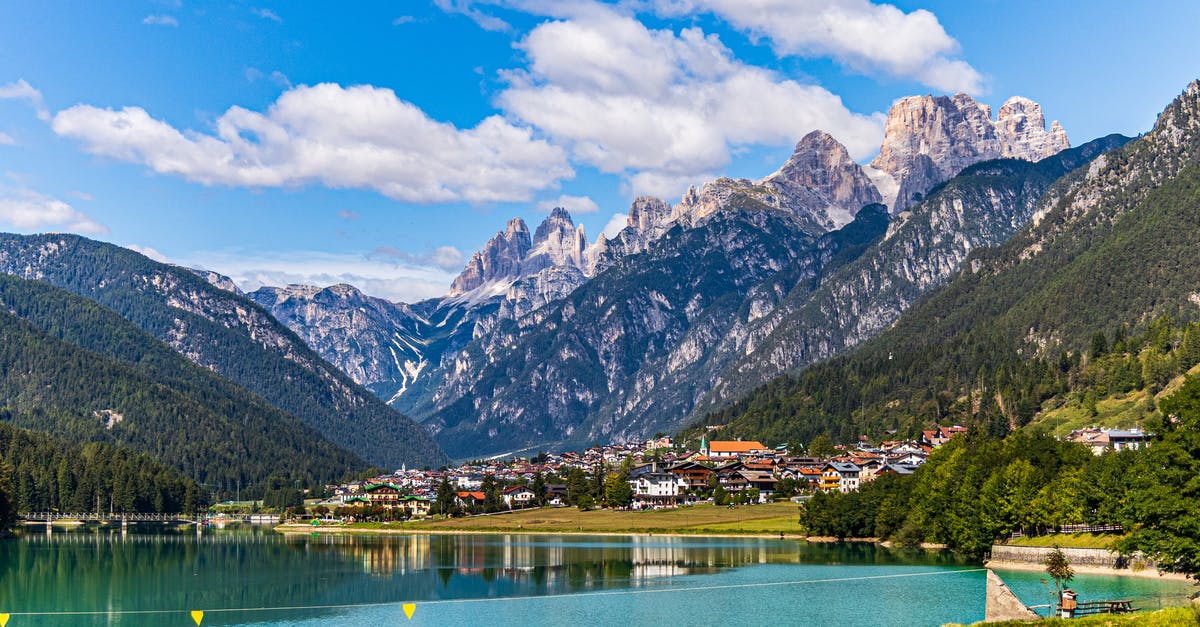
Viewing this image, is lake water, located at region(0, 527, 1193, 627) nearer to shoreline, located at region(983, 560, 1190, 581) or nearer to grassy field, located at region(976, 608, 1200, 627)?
shoreline, located at region(983, 560, 1190, 581)

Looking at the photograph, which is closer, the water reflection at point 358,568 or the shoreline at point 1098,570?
the shoreline at point 1098,570

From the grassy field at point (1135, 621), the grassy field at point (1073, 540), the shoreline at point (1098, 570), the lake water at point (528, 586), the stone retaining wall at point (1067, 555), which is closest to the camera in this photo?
the grassy field at point (1135, 621)

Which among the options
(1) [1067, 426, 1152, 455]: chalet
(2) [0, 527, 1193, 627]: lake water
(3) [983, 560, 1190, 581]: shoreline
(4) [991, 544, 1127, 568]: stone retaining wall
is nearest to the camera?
(2) [0, 527, 1193, 627]: lake water

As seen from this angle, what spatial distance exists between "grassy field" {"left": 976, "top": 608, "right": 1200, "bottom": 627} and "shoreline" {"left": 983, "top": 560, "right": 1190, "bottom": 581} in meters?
32.0

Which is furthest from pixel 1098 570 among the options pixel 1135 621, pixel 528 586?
pixel 528 586

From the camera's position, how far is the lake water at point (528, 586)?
3740 inches

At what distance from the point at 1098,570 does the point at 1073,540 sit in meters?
8.50

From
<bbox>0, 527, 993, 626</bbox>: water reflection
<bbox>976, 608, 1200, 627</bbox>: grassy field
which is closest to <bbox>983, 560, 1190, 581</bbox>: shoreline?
<bbox>0, 527, 993, 626</bbox>: water reflection

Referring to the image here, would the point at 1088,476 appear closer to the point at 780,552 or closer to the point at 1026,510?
the point at 1026,510

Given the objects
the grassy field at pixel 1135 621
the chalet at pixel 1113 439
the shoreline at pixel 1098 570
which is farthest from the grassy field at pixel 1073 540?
the chalet at pixel 1113 439

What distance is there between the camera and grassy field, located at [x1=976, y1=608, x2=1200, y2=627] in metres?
62.6

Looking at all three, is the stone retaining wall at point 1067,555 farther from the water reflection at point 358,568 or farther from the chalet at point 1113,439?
the chalet at point 1113,439

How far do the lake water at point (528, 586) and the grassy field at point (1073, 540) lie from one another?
5.88m

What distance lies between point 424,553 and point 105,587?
162 feet
